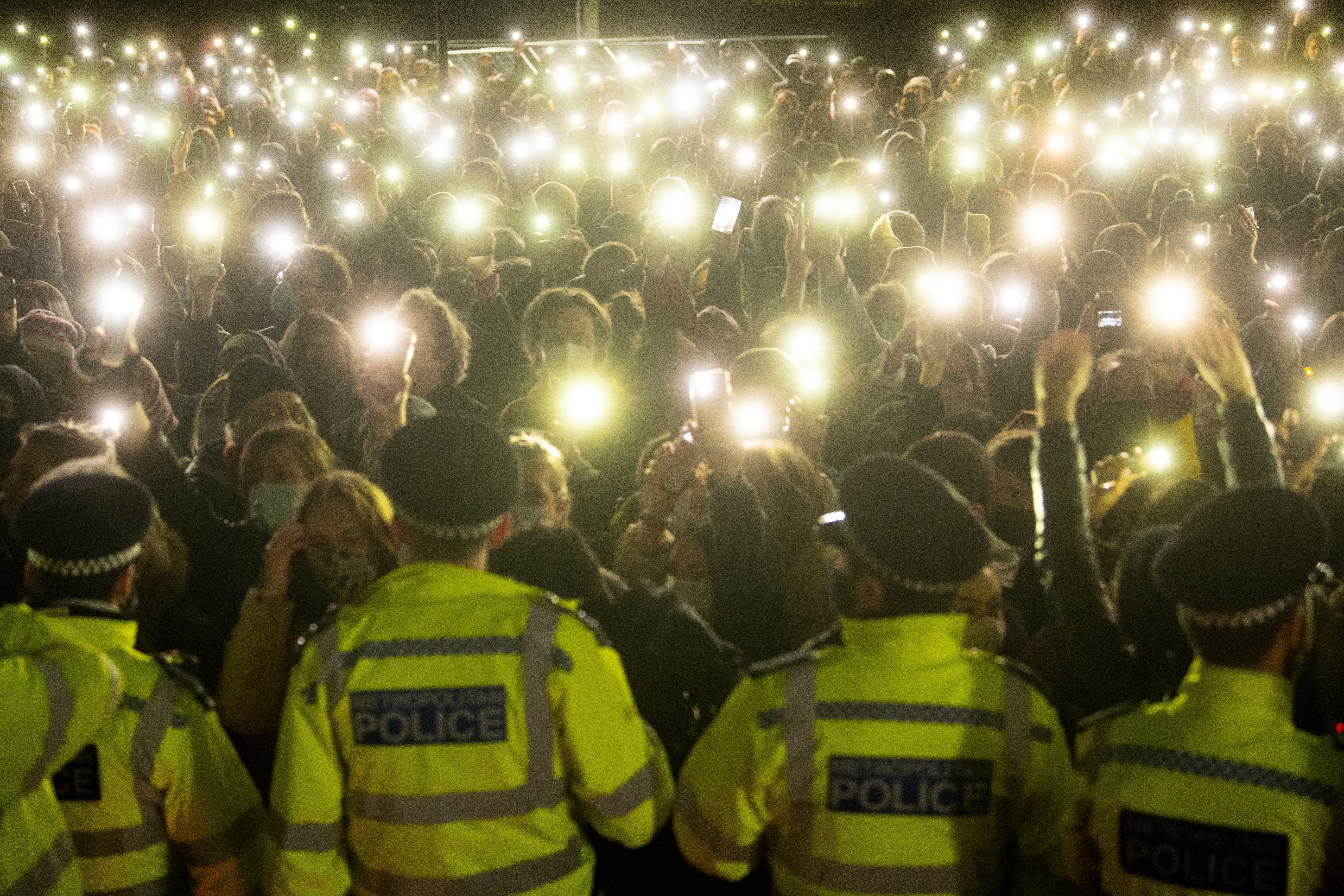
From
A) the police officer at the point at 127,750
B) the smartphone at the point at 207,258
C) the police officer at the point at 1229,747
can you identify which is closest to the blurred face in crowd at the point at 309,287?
the smartphone at the point at 207,258

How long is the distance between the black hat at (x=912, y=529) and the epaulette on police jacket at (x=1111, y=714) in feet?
1.39

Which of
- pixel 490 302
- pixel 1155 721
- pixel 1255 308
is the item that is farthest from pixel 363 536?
pixel 1255 308

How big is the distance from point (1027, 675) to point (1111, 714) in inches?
7.6

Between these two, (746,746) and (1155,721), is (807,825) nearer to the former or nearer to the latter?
(746,746)

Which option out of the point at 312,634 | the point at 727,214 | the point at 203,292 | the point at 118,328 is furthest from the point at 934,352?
the point at 203,292

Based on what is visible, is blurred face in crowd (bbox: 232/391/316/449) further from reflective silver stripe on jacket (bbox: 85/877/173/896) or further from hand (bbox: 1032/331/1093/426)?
hand (bbox: 1032/331/1093/426)

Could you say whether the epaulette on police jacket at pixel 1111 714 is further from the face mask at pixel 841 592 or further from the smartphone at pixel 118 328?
the smartphone at pixel 118 328

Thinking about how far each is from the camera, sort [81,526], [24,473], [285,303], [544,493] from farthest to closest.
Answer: [285,303] → [24,473] → [544,493] → [81,526]

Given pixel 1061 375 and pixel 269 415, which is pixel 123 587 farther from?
pixel 1061 375

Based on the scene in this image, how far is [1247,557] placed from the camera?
2156 millimetres

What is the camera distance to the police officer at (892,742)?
2.28 m

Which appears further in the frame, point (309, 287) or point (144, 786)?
point (309, 287)

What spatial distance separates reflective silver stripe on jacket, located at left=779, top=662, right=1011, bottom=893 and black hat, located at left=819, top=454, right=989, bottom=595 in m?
0.29

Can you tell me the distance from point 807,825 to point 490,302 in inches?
192
